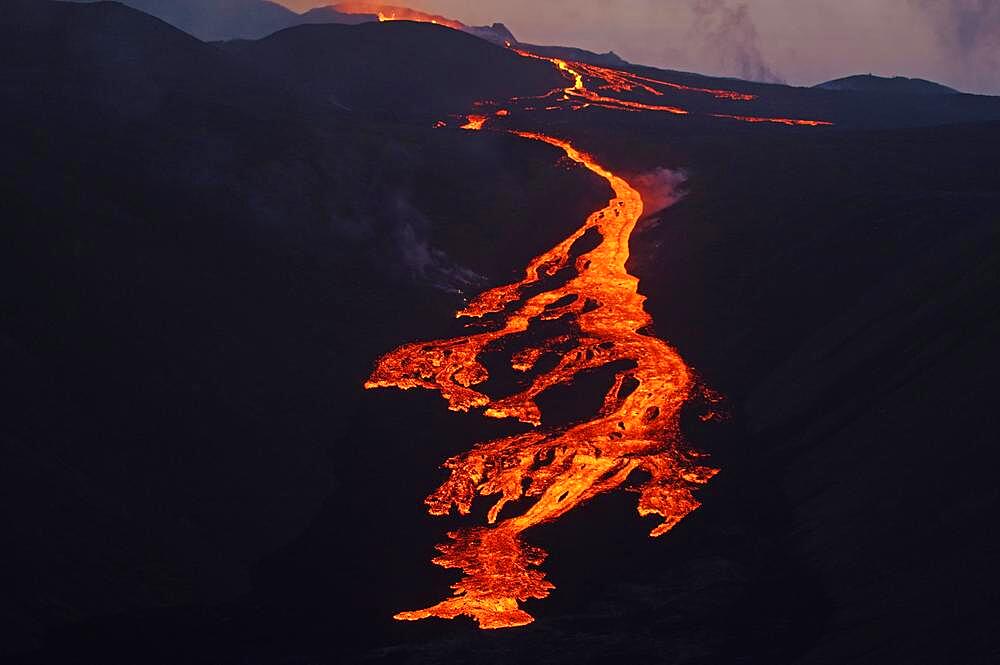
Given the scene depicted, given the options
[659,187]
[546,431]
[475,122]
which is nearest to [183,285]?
[546,431]

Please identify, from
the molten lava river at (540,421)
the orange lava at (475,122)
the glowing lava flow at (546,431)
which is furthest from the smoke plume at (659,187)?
the orange lava at (475,122)

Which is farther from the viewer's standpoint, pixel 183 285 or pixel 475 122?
pixel 475 122

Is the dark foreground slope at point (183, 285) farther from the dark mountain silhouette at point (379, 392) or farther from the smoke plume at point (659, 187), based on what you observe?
the smoke plume at point (659, 187)

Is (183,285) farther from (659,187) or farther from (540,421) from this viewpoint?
(659,187)

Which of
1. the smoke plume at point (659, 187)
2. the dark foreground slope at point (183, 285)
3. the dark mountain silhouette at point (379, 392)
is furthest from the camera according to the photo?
the smoke plume at point (659, 187)

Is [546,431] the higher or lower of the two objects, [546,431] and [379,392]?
the lower

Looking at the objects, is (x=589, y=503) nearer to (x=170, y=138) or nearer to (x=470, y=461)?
(x=470, y=461)
